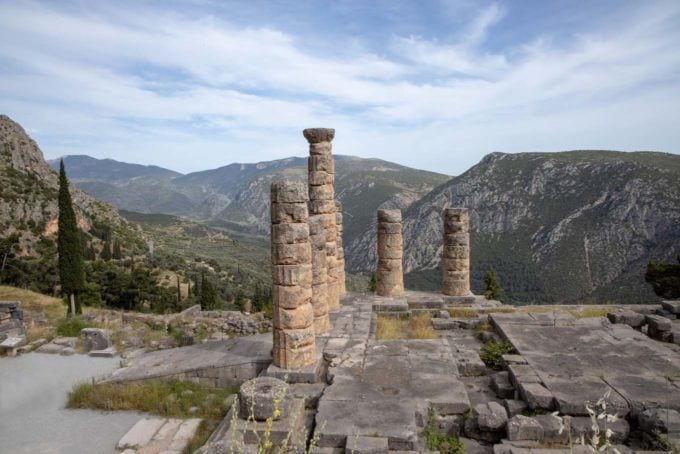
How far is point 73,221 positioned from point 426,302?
19352 mm

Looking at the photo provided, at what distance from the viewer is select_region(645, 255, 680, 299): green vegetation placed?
26.9m

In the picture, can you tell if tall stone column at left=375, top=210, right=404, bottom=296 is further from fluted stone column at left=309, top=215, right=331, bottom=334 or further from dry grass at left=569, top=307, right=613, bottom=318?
dry grass at left=569, top=307, right=613, bottom=318

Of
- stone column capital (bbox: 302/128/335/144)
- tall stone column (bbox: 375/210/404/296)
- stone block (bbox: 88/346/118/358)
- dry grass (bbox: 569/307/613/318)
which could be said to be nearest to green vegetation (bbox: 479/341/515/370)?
dry grass (bbox: 569/307/613/318)

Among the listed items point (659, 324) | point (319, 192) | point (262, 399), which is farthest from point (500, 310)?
point (262, 399)

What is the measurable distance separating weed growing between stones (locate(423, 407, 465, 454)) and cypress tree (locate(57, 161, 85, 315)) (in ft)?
70.0

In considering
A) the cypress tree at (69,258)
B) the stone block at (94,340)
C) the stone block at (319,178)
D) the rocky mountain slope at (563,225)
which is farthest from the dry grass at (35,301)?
the rocky mountain slope at (563,225)

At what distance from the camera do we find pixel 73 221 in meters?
24.8

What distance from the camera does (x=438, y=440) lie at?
7.63 metres

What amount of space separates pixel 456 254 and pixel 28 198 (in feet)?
147

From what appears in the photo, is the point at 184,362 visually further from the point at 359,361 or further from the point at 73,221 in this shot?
the point at 73,221

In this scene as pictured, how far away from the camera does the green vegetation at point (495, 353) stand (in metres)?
10.6

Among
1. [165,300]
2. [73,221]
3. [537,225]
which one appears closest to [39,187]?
[165,300]

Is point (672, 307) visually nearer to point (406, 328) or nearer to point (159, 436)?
point (406, 328)

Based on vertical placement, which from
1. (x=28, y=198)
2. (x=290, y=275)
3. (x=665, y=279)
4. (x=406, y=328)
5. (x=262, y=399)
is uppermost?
(x=28, y=198)
